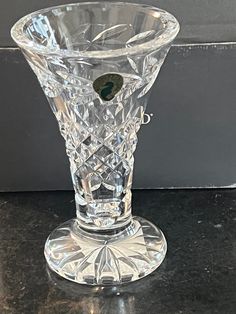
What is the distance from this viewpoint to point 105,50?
1.75 feet

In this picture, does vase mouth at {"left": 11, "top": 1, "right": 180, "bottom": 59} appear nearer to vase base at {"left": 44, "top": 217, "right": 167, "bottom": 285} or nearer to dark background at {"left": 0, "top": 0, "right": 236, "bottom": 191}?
dark background at {"left": 0, "top": 0, "right": 236, "bottom": 191}

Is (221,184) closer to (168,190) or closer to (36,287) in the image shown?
(168,190)

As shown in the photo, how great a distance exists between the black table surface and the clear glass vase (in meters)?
0.01

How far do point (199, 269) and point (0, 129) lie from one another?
20 centimetres

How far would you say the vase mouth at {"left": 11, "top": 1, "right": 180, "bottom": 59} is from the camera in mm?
467

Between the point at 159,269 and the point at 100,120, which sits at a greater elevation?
the point at 100,120

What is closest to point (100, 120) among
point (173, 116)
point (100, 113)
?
point (100, 113)

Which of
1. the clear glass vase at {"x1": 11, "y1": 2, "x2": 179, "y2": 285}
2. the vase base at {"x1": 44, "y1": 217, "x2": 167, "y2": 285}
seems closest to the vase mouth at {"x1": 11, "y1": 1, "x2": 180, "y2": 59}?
the clear glass vase at {"x1": 11, "y1": 2, "x2": 179, "y2": 285}

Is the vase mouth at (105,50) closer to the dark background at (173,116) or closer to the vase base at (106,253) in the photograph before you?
the dark background at (173,116)

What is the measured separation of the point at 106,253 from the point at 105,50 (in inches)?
5.7

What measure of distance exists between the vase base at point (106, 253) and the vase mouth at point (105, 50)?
14 cm

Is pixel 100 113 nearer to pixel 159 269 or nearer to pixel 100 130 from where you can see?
pixel 100 130

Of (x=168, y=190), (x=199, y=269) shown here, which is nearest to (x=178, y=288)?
(x=199, y=269)

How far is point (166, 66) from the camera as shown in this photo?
1.93ft
